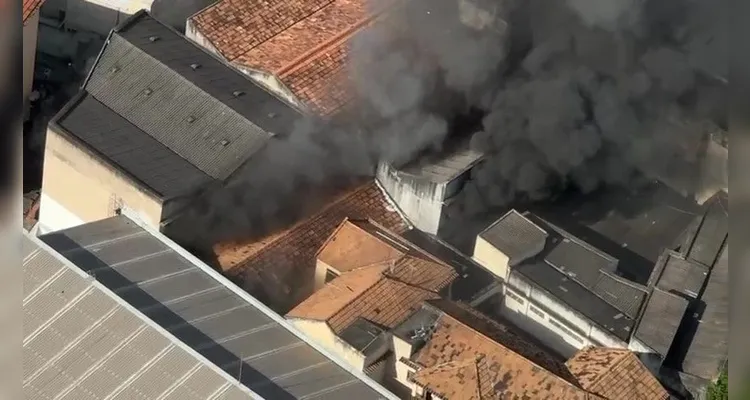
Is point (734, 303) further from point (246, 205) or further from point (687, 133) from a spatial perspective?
point (687, 133)

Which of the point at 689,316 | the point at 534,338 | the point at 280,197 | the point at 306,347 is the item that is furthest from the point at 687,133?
the point at 306,347

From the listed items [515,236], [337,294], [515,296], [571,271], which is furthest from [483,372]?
[515,236]

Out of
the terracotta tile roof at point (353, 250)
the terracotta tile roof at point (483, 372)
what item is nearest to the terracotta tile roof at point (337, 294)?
the terracotta tile roof at point (353, 250)

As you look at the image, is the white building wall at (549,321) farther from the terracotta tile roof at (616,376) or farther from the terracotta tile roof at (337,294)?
the terracotta tile roof at (337,294)

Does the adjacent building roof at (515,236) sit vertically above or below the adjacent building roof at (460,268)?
above

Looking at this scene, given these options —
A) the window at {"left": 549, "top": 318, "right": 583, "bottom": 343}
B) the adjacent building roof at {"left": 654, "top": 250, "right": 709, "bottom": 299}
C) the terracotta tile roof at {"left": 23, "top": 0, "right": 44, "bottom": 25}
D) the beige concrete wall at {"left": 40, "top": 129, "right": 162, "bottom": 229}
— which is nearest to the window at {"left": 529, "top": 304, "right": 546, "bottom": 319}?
the window at {"left": 549, "top": 318, "right": 583, "bottom": 343}

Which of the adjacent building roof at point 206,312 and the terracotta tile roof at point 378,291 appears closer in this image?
the adjacent building roof at point 206,312
